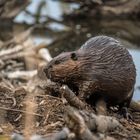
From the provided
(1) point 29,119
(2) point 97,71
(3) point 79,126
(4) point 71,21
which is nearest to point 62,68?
(2) point 97,71

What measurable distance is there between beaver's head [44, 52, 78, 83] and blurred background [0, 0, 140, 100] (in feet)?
17.9

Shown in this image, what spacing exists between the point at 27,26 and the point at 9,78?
4.39 meters

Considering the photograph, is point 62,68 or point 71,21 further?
point 71,21

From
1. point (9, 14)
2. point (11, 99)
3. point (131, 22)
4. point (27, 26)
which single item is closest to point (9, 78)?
point (11, 99)

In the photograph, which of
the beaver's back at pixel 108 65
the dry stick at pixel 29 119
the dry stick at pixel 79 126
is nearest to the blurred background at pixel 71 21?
the beaver's back at pixel 108 65

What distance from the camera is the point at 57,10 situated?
12.9 metres

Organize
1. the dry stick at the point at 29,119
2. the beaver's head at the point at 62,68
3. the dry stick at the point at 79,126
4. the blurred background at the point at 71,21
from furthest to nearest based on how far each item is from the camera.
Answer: the blurred background at the point at 71,21 → the beaver's head at the point at 62,68 → the dry stick at the point at 29,119 → the dry stick at the point at 79,126

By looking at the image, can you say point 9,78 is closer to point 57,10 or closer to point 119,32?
point 119,32

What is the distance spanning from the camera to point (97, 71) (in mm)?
4199

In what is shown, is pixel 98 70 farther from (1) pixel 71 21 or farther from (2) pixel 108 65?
(1) pixel 71 21

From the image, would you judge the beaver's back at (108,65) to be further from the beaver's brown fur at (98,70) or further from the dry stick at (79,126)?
the dry stick at (79,126)

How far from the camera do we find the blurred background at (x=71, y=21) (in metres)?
10.3

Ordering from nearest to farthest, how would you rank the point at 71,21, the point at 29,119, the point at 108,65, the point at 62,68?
the point at 29,119 < the point at 62,68 < the point at 108,65 < the point at 71,21

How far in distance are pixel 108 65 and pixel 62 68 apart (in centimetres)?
36
